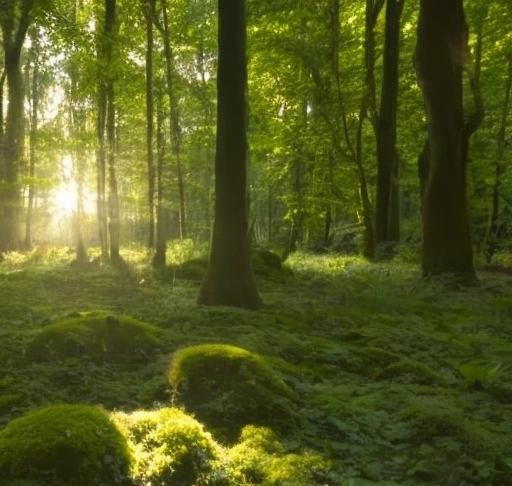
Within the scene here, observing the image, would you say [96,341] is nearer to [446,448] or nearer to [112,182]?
[446,448]

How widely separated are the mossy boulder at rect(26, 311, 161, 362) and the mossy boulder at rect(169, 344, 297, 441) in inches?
37.8

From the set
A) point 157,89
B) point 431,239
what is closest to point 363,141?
point 157,89

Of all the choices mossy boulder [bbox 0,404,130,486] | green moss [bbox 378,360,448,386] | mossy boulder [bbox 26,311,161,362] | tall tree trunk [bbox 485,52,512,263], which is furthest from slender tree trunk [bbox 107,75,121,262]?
tall tree trunk [bbox 485,52,512,263]

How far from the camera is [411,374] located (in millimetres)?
5832

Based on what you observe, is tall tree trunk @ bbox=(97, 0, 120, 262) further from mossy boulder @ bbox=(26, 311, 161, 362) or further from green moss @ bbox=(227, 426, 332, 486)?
green moss @ bbox=(227, 426, 332, 486)

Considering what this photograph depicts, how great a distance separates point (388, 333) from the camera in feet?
25.1

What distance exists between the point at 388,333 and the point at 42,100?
122 ft

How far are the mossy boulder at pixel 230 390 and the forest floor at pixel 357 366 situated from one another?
0.18 meters

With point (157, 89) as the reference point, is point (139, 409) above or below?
below

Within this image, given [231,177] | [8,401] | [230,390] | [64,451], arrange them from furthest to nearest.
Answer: [231,177] < [230,390] < [8,401] < [64,451]

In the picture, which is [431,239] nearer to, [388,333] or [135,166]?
[388,333]

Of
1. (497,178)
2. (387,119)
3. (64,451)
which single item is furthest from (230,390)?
(497,178)

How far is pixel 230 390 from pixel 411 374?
7.10ft

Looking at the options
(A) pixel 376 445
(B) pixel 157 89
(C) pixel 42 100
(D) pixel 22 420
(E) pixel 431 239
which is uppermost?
(C) pixel 42 100
